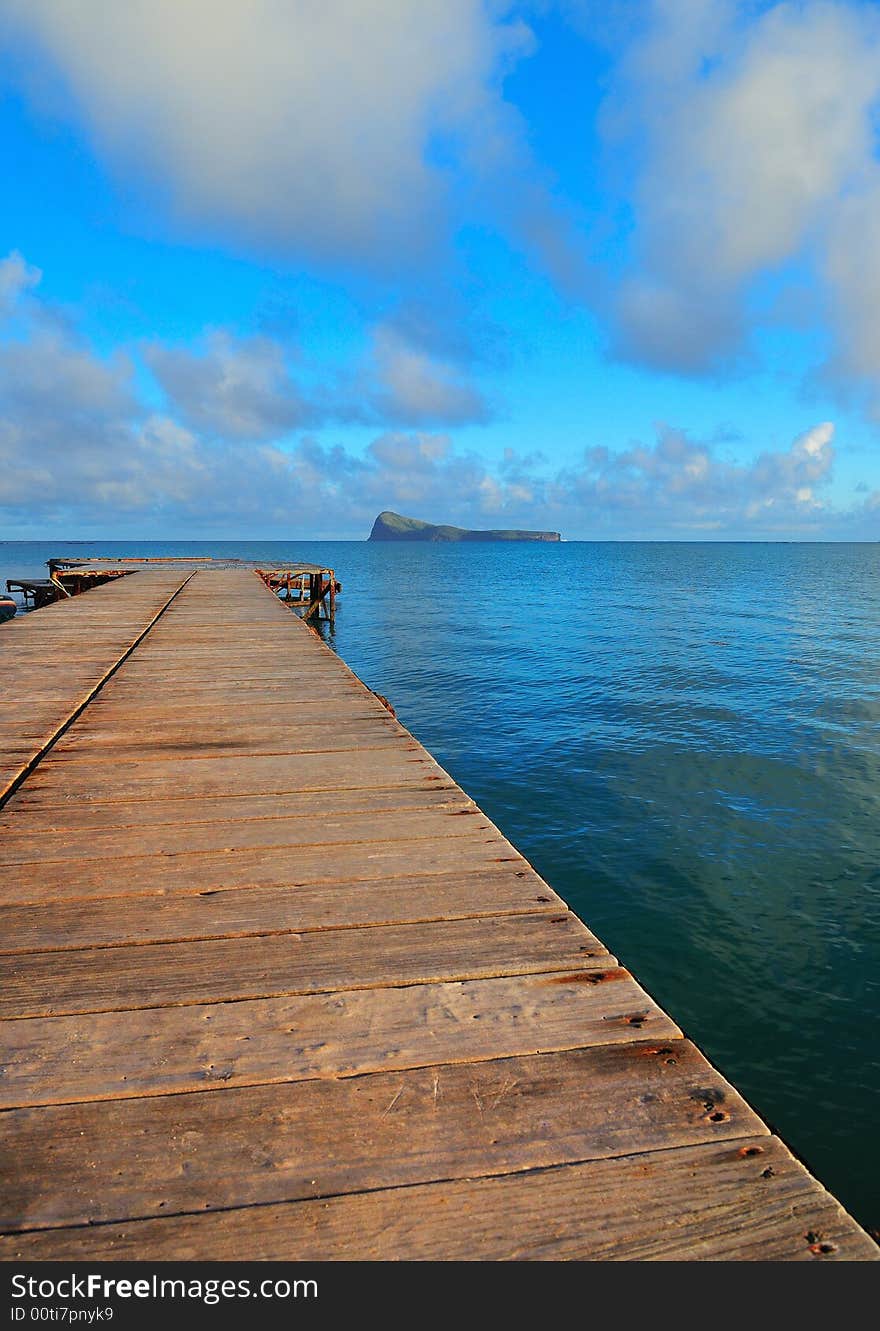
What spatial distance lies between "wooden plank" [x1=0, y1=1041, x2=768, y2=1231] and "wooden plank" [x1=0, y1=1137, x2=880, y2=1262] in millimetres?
45

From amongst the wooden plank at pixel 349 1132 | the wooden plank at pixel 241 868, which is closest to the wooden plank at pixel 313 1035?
the wooden plank at pixel 349 1132

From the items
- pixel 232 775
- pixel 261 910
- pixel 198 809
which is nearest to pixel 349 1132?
pixel 261 910

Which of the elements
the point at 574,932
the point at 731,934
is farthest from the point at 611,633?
the point at 574,932

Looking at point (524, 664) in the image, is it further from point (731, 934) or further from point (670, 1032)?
point (670, 1032)

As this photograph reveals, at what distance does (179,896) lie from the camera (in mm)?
3104

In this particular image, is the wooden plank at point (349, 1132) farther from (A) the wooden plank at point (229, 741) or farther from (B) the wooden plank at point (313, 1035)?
(A) the wooden plank at point (229, 741)

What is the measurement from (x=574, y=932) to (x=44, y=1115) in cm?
189

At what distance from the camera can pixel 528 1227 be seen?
1.56 metres

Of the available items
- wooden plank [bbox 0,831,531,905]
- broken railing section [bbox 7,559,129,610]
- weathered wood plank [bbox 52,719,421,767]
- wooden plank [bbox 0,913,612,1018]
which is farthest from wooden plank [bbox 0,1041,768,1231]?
broken railing section [bbox 7,559,129,610]

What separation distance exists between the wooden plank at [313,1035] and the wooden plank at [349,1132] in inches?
2.3

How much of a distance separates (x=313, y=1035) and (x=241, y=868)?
4.35ft

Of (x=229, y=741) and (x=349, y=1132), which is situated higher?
(x=229, y=741)

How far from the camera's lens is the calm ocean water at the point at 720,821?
565cm

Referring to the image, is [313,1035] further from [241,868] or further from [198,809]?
[198,809]
